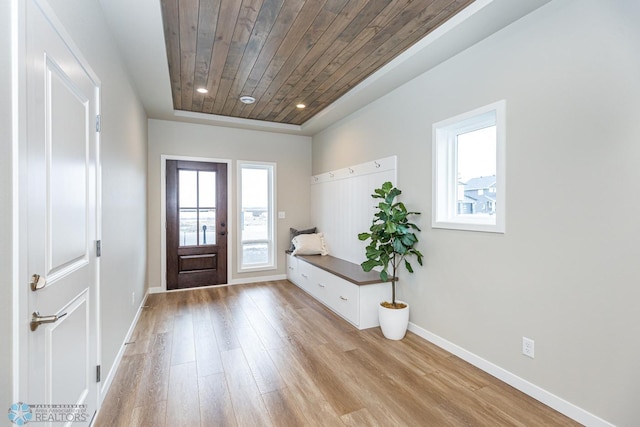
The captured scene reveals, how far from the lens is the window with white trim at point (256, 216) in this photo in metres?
5.20

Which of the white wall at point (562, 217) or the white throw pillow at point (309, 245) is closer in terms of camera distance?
the white wall at point (562, 217)

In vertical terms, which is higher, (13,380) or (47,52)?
(47,52)

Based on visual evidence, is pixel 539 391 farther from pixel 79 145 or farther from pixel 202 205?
pixel 202 205

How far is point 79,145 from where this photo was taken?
1.60 m

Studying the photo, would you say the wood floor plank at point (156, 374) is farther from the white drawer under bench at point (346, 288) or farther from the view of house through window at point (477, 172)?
the view of house through window at point (477, 172)

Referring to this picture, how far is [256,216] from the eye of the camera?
5.34 m

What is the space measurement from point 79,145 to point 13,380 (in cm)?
112

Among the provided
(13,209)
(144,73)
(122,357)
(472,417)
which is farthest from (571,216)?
(144,73)

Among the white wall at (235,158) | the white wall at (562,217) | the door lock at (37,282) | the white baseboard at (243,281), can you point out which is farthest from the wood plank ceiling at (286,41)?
the white baseboard at (243,281)

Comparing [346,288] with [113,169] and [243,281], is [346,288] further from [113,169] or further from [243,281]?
[113,169]

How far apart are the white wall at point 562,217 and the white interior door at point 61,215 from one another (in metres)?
2.64

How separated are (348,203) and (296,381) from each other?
255cm

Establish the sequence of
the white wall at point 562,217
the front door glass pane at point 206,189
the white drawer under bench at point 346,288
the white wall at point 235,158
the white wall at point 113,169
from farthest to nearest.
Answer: the front door glass pane at point 206,189 → the white wall at point 235,158 → the white drawer under bench at point 346,288 → the white wall at point 113,169 → the white wall at point 562,217

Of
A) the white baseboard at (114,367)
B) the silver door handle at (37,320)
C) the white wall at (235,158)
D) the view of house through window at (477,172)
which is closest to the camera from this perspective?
the silver door handle at (37,320)
